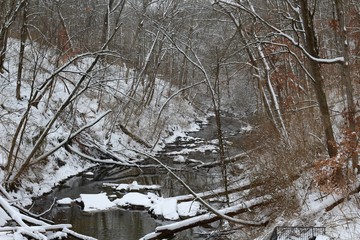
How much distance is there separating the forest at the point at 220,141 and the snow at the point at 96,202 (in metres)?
0.06

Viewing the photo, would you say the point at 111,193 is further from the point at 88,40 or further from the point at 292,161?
the point at 88,40

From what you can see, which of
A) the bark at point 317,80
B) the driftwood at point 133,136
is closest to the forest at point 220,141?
the bark at point 317,80

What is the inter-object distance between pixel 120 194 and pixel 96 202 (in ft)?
4.91

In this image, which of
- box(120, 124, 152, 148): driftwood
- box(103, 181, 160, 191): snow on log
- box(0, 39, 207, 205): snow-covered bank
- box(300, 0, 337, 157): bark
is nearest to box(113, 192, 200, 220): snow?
box(103, 181, 160, 191): snow on log

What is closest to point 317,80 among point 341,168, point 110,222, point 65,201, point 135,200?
point 341,168

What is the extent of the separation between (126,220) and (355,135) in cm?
665

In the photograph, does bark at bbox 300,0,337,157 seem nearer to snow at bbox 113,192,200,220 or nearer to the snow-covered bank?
snow at bbox 113,192,200,220

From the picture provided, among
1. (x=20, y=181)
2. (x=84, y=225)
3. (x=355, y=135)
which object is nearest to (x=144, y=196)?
(x=84, y=225)

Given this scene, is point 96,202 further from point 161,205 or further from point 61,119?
point 61,119

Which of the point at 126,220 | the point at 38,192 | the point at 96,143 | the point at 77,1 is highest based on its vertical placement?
the point at 77,1

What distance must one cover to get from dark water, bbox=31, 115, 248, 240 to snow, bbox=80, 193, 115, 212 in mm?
245

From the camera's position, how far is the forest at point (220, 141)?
26.5ft

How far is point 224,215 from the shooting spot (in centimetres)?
878

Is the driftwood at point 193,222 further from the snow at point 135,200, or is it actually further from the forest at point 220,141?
the snow at point 135,200
